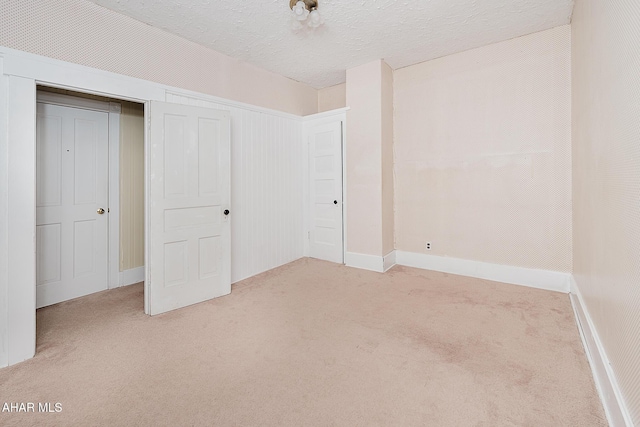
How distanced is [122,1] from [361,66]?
2825mm

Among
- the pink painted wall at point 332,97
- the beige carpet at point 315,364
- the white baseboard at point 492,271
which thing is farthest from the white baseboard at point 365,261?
the pink painted wall at point 332,97

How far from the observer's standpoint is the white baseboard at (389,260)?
4.00m

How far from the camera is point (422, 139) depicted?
4074 millimetres

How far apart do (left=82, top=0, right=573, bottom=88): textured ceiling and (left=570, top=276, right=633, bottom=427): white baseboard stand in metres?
2.90

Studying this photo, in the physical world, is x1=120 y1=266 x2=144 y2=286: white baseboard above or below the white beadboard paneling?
below

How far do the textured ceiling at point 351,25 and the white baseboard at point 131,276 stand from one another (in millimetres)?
→ 2913

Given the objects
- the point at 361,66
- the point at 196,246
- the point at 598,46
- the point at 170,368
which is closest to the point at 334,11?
the point at 361,66

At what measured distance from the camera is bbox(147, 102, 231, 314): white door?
2.74 metres

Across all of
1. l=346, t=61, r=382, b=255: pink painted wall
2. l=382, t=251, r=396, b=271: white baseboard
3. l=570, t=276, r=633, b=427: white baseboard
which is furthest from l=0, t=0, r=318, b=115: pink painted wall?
l=570, t=276, r=633, b=427: white baseboard

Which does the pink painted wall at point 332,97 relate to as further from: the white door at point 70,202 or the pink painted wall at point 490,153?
the white door at point 70,202

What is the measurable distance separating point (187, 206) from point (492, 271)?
3.72m

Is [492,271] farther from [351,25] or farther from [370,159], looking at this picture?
[351,25]

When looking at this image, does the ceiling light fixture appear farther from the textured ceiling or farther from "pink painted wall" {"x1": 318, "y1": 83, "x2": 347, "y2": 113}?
"pink painted wall" {"x1": 318, "y1": 83, "x2": 347, "y2": 113}

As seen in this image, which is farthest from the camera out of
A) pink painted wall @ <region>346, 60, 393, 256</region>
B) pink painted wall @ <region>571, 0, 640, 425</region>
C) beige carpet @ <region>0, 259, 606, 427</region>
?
pink painted wall @ <region>346, 60, 393, 256</region>
